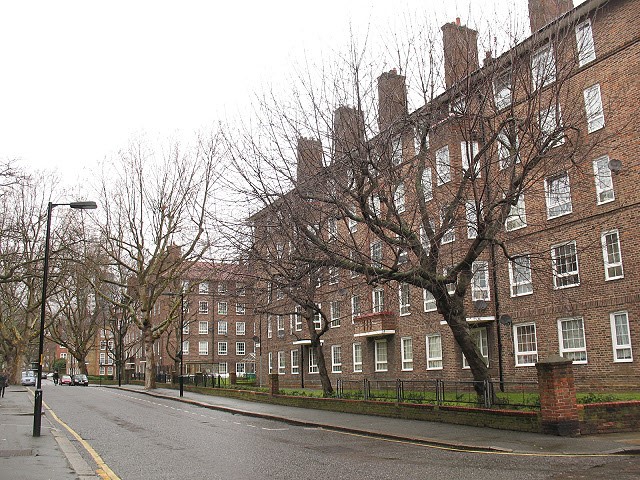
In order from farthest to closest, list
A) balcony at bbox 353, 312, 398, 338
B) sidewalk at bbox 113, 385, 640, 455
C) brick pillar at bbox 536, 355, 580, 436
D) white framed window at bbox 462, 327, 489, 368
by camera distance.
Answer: balcony at bbox 353, 312, 398, 338
white framed window at bbox 462, 327, 489, 368
brick pillar at bbox 536, 355, 580, 436
sidewalk at bbox 113, 385, 640, 455

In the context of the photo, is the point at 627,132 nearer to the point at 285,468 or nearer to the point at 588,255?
the point at 588,255

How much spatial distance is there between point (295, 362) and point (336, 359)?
6198mm

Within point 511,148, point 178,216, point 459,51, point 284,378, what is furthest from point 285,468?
point 284,378

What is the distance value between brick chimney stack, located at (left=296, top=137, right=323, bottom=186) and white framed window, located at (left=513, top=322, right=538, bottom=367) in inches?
548

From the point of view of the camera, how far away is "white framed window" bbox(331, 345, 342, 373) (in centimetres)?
3988

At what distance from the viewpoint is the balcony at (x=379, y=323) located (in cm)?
3412

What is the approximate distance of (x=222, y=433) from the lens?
53.4 ft

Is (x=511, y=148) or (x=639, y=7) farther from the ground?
(x=639, y=7)

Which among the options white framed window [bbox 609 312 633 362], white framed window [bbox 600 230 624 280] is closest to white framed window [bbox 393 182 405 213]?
white framed window [bbox 600 230 624 280]

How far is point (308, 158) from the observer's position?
17250 mm

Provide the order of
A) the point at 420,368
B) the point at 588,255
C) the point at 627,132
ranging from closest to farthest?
the point at 627,132
the point at 588,255
the point at 420,368

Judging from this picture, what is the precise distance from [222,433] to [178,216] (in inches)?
1108

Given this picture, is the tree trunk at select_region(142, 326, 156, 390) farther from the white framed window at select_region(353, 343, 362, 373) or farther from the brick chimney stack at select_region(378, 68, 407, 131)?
the brick chimney stack at select_region(378, 68, 407, 131)

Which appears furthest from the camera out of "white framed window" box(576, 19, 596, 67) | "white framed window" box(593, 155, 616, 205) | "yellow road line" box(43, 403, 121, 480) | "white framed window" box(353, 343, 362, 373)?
"white framed window" box(353, 343, 362, 373)
